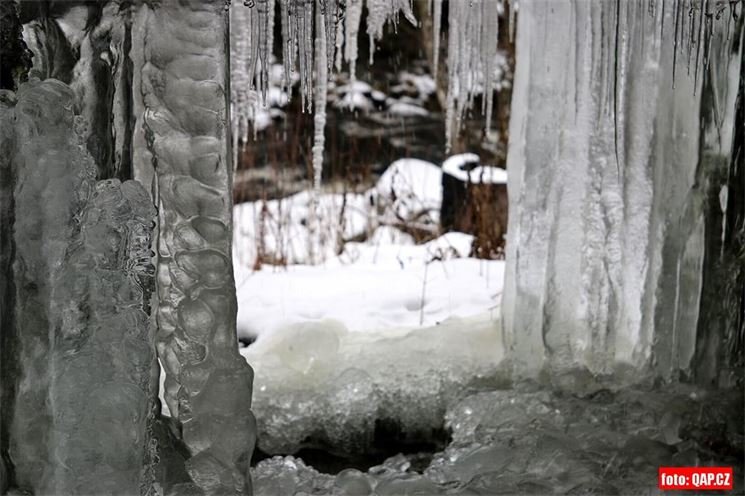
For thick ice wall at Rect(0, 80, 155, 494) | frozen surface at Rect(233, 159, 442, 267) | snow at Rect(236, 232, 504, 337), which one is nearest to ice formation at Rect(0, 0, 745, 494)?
thick ice wall at Rect(0, 80, 155, 494)

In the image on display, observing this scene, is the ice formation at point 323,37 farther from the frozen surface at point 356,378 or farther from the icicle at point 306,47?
the frozen surface at point 356,378

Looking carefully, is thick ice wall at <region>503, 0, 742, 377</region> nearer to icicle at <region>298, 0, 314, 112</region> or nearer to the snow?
the snow

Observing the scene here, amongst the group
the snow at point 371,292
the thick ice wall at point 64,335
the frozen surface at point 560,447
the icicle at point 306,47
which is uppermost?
the icicle at point 306,47

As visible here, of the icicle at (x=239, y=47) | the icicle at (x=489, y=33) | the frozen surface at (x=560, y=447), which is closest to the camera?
the frozen surface at (x=560, y=447)

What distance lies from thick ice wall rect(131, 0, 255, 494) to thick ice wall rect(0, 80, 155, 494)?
0.16 m

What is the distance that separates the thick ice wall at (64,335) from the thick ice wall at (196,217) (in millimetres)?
163

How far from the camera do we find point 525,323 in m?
2.79

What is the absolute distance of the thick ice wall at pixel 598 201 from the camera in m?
2.59

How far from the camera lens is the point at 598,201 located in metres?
2.71

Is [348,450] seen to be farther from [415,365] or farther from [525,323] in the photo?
[525,323]

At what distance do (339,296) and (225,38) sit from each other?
2.06 m

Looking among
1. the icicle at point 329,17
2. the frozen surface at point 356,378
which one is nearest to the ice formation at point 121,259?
the icicle at point 329,17

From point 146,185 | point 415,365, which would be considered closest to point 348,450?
point 415,365

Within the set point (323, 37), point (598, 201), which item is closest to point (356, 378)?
point (598, 201)
